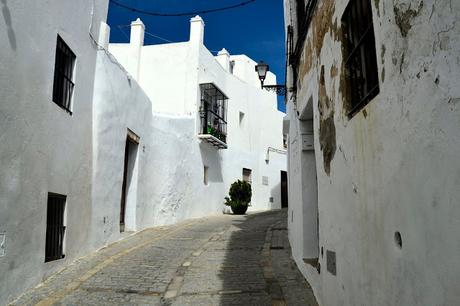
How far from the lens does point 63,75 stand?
6.88 meters

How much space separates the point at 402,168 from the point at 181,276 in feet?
15.4

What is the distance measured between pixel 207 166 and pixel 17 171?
12453mm

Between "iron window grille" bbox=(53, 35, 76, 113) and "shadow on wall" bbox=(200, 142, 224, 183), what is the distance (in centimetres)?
973

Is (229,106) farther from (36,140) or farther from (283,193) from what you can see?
(36,140)

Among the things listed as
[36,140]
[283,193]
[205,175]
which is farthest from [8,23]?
[283,193]

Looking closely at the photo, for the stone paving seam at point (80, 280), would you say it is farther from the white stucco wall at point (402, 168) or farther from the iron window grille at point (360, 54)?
the iron window grille at point (360, 54)

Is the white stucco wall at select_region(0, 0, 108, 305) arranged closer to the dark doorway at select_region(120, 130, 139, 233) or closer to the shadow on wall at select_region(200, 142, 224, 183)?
the dark doorway at select_region(120, 130, 139, 233)

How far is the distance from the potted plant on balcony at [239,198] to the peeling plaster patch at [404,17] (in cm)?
1576

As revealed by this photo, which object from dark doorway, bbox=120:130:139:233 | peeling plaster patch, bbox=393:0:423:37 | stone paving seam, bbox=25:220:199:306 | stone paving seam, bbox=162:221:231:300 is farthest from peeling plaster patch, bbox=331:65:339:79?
dark doorway, bbox=120:130:139:233

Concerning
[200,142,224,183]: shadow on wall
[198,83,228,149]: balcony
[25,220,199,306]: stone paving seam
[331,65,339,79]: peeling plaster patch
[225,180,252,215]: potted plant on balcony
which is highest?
[198,83,228,149]: balcony

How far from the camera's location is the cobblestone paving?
520 cm

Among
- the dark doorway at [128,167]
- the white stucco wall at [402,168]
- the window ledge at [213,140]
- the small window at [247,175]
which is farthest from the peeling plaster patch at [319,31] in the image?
the small window at [247,175]

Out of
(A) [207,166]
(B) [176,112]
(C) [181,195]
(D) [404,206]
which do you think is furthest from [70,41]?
(A) [207,166]

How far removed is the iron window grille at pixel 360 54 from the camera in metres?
3.07
